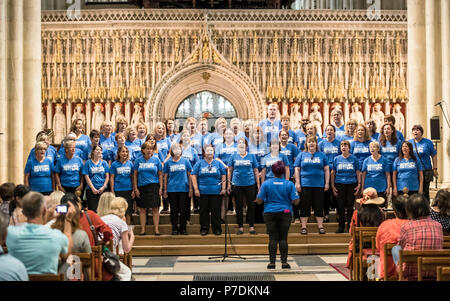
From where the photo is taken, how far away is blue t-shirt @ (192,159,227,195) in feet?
33.2

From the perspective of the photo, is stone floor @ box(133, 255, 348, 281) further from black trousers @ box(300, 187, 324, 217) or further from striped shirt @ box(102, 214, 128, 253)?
striped shirt @ box(102, 214, 128, 253)

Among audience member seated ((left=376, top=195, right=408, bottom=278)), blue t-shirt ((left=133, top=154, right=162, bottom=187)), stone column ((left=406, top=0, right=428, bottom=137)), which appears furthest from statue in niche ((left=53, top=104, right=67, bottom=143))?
audience member seated ((left=376, top=195, right=408, bottom=278))

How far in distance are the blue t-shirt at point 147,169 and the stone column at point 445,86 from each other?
5.72m

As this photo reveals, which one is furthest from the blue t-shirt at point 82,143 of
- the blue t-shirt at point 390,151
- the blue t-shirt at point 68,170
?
the blue t-shirt at point 390,151

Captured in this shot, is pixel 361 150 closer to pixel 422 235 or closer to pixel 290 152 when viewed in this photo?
pixel 290 152

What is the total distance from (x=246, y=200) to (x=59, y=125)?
8488 mm

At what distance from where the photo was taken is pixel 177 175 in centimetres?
1019

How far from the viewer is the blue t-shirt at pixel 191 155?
10617 millimetres

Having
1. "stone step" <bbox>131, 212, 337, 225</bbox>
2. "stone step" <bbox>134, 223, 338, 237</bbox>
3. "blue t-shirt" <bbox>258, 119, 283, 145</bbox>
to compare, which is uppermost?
"blue t-shirt" <bbox>258, 119, 283, 145</bbox>

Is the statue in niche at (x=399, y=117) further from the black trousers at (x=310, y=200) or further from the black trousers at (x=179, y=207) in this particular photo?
the black trousers at (x=179, y=207)

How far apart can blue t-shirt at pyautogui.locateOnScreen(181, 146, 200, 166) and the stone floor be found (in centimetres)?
161

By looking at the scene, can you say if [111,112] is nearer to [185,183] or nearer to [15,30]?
[15,30]

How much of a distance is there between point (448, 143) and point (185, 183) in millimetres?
5439

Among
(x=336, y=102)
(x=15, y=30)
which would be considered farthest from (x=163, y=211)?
(x=336, y=102)
